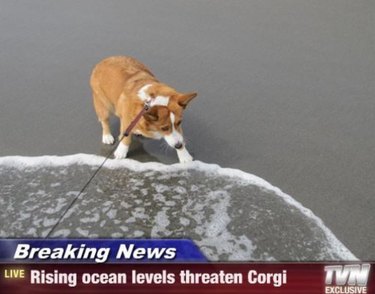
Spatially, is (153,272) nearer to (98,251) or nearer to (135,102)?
(98,251)

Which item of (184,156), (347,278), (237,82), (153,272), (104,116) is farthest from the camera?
(237,82)

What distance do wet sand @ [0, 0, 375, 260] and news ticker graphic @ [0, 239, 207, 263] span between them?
98cm

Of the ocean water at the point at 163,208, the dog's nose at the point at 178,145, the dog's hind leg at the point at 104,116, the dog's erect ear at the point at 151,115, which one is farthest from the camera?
the dog's hind leg at the point at 104,116

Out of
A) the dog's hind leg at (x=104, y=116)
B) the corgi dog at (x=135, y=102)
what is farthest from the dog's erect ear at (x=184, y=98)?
the dog's hind leg at (x=104, y=116)

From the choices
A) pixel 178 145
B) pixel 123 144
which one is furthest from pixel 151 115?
pixel 123 144

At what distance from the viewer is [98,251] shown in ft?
10.9

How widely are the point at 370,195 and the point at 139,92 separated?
2.00m

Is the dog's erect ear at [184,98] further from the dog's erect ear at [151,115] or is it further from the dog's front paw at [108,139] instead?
the dog's front paw at [108,139]

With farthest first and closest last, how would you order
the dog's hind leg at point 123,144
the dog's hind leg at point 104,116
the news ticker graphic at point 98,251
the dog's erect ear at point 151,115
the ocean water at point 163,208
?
1. the dog's hind leg at point 104,116
2. the dog's hind leg at point 123,144
3. the dog's erect ear at point 151,115
4. the ocean water at point 163,208
5. the news ticker graphic at point 98,251

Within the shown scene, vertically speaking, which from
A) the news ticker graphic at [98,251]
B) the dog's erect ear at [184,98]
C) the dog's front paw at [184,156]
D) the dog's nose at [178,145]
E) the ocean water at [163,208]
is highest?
the dog's erect ear at [184,98]

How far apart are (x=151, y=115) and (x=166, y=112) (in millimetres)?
122

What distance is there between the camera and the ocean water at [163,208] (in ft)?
11.1

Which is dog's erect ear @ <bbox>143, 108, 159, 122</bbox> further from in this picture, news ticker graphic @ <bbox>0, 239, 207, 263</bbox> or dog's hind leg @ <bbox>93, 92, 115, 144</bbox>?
news ticker graphic @ <bbox>0, 239, 207, 263</bbox>

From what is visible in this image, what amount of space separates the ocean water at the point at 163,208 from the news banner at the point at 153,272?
107 mm
